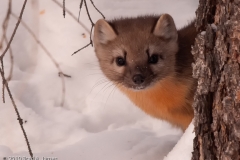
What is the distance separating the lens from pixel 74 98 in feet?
10.7

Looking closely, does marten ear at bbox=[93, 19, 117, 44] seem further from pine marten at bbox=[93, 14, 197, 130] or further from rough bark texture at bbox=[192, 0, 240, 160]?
rough bark texture at bbox=[192, 0, 240, 160]

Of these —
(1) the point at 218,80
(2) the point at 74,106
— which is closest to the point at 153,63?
(2) the point at 74,106

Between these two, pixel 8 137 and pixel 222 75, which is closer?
pixel 222 75

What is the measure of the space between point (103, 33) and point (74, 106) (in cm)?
71

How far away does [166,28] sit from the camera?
261 centimetres

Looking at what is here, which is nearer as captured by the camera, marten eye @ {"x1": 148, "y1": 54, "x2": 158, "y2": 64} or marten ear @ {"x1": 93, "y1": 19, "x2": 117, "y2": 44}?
marten eye @ {"x1": 148, "y1": 54, "x2": 158, "y2": 64}

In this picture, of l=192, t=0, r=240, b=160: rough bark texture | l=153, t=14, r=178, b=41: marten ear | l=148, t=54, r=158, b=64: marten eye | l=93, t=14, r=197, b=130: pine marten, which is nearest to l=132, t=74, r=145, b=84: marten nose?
l=93, t=14, r=197, b=130: pine marten

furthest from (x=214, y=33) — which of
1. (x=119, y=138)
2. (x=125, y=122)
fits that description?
(x=125, y=122)

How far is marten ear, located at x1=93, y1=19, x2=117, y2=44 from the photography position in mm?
2672

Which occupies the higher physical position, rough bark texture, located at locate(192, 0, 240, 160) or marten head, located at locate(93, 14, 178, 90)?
marten head, located at locate(93, 14, 178, 90)

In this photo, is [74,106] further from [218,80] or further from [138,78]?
[218,80]

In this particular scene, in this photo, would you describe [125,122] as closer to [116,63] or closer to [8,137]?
[116,63]

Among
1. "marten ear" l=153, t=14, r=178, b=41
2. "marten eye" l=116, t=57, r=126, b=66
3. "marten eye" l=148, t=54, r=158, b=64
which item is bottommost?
"marten eye" l=148, t=54, r=158, b=64

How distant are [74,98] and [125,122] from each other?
453 millimetres
